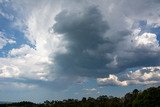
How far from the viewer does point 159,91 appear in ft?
484

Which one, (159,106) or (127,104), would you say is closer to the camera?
(159,106)

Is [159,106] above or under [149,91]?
under

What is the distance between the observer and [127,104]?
162625 mm

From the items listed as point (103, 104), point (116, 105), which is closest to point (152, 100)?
point (116, 105)

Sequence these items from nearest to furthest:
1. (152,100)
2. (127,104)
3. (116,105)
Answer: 1. (152,100)
2. (127,104)
3. (116,105)

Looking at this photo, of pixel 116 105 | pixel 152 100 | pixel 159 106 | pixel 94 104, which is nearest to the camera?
pixel 159 106

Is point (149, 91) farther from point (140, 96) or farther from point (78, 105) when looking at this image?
point (78, 105)

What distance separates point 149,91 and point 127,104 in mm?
18820

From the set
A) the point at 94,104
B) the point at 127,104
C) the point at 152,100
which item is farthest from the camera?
the point at 94,104

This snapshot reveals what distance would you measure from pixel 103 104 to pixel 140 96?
3829cm

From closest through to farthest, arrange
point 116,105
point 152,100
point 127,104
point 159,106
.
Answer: point 159,106 → point 152,100 → point 127,104 → point 116,105

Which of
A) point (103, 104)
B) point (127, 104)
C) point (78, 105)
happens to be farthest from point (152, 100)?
point (78, 105)

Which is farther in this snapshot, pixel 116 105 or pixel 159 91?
pixel 116 105

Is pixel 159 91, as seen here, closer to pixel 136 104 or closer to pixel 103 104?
pixel 136 104
